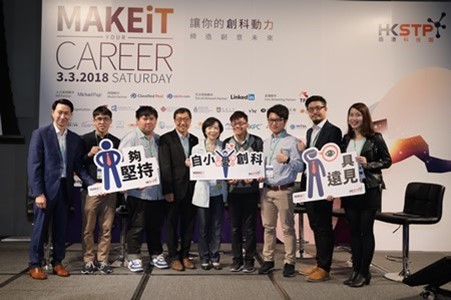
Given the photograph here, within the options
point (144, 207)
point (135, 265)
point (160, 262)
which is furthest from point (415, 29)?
point (135, 265)

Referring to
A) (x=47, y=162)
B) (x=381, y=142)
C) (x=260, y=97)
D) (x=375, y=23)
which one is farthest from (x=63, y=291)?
(x=375, y=23)

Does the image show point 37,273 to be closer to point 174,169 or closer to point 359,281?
point 174,169

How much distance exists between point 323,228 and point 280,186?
0.51 metres

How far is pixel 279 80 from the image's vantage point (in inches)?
210

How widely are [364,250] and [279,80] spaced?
8.40 feet

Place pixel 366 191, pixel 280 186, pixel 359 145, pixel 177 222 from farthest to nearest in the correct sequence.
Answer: pixel 177 222
pixel 280 186
pixel 359 145
pixel 366 191

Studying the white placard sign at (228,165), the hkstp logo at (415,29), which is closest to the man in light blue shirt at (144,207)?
the white placard sign at (228,165)

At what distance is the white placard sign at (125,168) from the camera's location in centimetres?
374

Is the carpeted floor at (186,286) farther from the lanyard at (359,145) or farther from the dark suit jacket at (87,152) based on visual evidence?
the lanyard at (359,145)

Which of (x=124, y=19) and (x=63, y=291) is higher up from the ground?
(x=124, y=19)

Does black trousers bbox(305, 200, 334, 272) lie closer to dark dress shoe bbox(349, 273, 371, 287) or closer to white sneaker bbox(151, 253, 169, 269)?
dark dress shoe bbox(349, 273, 371, 287)

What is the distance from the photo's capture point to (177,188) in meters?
3.96

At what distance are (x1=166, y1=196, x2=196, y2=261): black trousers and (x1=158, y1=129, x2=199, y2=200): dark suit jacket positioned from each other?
0.09 meters

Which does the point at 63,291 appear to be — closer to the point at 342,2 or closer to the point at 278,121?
the point at 278,121
